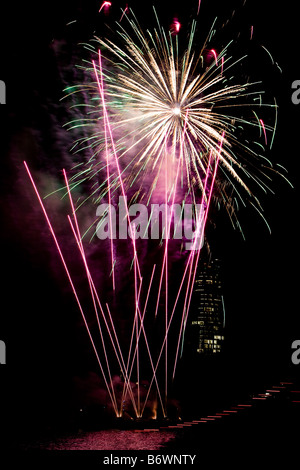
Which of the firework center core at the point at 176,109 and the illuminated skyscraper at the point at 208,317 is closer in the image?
the firework center core at the point at 176,109

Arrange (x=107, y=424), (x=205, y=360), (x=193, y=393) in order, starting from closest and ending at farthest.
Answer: (x=107, y=424) → (x=193, y=393) → (x=205, y=360)

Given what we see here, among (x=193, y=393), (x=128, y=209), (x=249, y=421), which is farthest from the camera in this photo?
(x=193, y=393)

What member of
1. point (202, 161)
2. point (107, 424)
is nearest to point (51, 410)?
point (107, 424)

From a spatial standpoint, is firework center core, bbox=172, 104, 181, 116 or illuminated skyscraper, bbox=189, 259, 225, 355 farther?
illuminated skyscraper, bbox=189, 259, 225, 355

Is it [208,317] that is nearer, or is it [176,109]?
[176,109]

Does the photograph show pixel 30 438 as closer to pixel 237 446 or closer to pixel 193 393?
pixel 237 446

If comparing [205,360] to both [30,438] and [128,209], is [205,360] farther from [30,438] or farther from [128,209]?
[128,209]

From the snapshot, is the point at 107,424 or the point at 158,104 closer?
the point at 158,104
